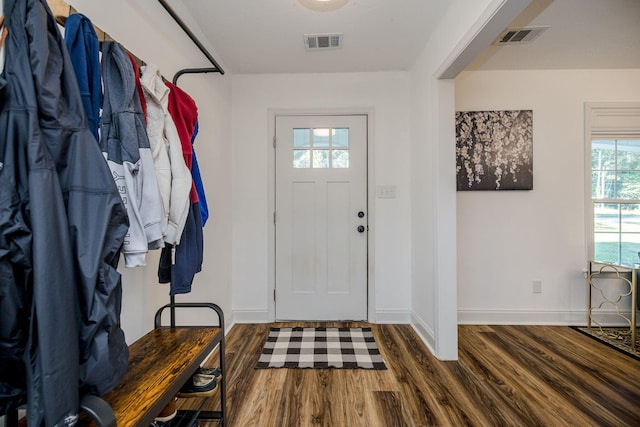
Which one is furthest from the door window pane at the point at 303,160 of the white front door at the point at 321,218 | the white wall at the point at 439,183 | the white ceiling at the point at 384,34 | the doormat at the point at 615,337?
the doormat at the point at 615,337

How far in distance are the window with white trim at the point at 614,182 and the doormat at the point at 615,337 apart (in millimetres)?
644

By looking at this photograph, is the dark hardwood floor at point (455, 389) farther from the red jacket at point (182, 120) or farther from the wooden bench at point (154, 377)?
the red jacket at point (182, 120)

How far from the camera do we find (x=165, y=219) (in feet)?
3.66

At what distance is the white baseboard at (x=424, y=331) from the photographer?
2298mm

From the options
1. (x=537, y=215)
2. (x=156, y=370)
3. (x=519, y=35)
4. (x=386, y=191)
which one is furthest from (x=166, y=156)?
(x=537, y=215)

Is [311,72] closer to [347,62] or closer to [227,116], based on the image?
[347,62]

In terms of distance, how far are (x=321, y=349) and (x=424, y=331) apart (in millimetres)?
893

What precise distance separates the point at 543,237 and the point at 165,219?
327 centimetres

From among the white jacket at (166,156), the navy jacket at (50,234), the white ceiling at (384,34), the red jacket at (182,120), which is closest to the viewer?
the navy jacket at (50,234)

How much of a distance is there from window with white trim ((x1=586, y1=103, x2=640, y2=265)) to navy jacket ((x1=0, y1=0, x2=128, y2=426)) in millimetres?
3791

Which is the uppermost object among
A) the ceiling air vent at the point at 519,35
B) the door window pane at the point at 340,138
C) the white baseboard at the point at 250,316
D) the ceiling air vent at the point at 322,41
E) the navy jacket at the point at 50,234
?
the ceiling air vent at the point at 322,41

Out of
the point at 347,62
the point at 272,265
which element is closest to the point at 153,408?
the point at 272,265

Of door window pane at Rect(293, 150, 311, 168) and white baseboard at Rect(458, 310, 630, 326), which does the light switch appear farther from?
white baseboard at Rect(458, 310, 630, 326)

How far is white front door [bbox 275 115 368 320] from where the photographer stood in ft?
9.57
